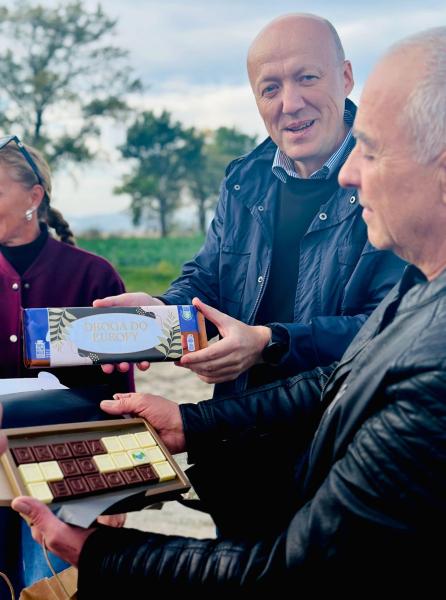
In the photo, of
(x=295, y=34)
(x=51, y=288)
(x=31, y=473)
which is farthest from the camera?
(x=51, y=288)

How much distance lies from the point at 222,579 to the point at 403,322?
1.84 feet

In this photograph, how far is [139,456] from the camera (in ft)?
4.90

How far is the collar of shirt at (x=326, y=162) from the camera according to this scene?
233cm

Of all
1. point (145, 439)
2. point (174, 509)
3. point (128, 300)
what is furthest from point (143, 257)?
point (145, 439)

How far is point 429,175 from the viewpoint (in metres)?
1.21

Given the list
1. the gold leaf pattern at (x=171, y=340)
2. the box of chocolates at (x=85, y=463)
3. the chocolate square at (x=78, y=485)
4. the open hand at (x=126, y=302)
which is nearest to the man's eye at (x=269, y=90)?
the open hand at (x=126, y=302)

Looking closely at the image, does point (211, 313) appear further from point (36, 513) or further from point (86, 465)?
point (36, 513)

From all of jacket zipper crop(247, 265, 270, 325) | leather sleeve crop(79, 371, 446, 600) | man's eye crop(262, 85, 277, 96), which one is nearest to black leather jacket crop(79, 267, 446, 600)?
leather sleeve crop(79, 371, 446, 600)

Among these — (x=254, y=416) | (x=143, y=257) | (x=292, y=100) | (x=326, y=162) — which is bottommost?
(x=143, y=257)

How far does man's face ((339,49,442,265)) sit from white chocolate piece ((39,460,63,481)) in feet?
2.57

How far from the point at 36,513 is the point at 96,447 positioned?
23cm

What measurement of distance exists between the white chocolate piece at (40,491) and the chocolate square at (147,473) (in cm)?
20

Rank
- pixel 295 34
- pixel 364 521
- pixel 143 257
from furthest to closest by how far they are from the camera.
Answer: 1. pixel 143 257
2. pixel 295 34
3. pixel 364 521

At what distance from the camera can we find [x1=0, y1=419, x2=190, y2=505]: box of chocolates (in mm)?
1338
